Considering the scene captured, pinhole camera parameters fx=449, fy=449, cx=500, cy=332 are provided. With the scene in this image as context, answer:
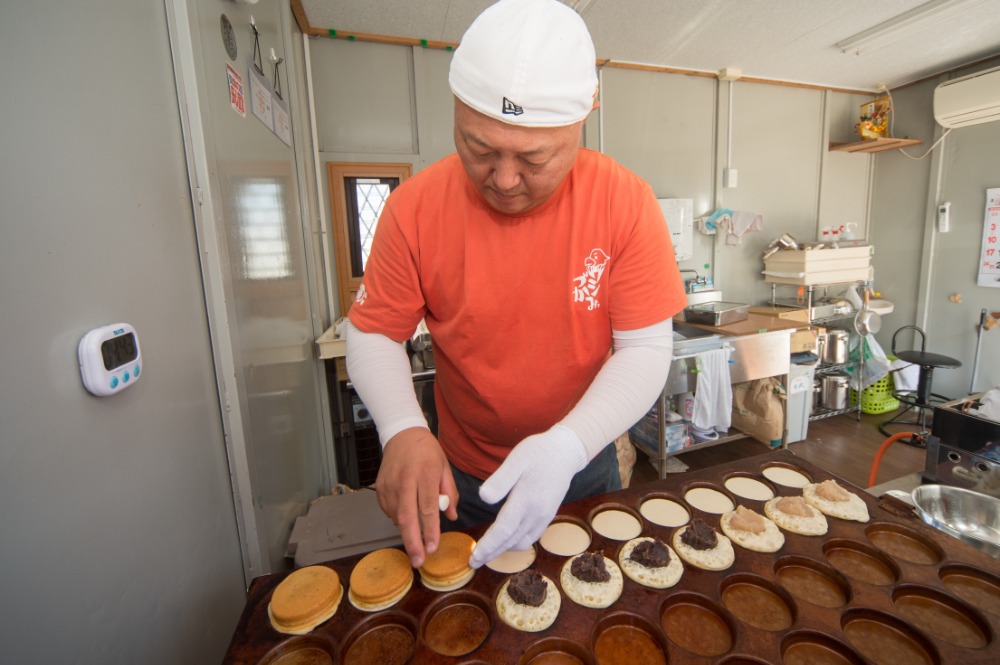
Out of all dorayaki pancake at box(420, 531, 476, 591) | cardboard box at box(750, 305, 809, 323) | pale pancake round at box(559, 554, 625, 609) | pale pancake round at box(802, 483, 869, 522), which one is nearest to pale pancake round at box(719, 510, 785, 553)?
pale pancake round at box(802, 483, 869, 522)

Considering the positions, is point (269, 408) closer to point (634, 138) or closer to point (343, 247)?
point (343, 247)

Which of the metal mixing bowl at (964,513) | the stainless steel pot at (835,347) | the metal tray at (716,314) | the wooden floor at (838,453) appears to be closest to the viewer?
the metal mixing bowl at (964,513)

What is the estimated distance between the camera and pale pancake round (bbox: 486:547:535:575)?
3.16 feet

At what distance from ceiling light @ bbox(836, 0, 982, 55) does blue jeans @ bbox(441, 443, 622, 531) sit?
12.3 feet

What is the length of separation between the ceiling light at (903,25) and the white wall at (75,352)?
4209 millimetres

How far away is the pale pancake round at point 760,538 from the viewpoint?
98 centimetres

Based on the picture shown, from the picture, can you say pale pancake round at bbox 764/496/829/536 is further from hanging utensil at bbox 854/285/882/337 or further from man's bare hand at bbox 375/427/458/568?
hanging utensil at bbox 854/285/882/337

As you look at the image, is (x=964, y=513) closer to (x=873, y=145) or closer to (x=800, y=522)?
(x=800, y=522)

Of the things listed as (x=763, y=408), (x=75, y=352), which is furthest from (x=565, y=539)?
(x=763, y=408)

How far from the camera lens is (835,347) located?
404 cm

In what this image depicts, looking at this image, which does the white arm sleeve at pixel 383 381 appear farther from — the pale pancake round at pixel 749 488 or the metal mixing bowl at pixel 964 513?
the metal mixing bowl at pixel 964 513

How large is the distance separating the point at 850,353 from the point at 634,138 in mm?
2852

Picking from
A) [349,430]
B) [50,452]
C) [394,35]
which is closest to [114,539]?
[50,452]

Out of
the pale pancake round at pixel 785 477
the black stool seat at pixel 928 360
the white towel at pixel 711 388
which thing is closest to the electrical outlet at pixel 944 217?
the black stool seat at pixel 928 360
